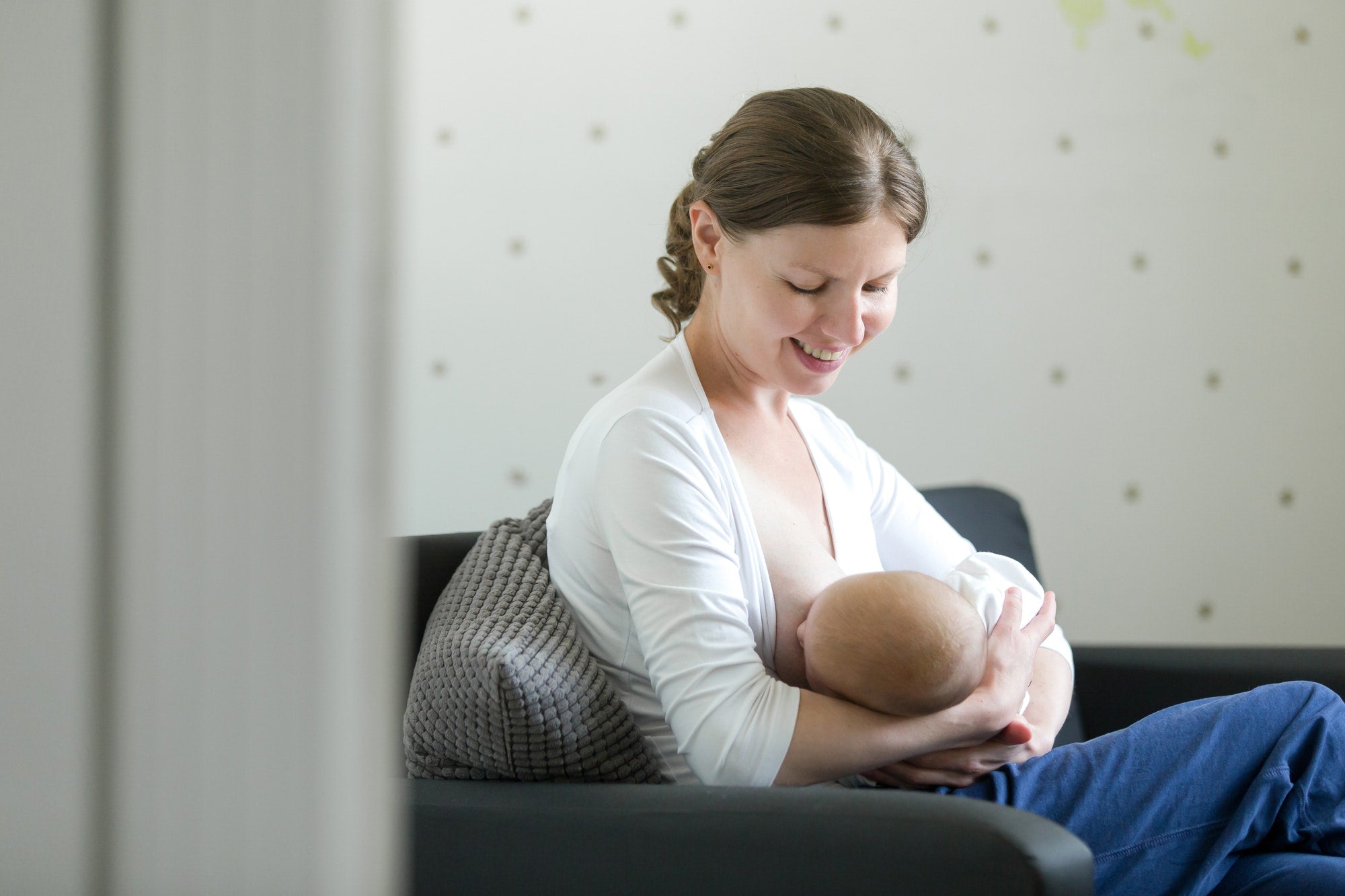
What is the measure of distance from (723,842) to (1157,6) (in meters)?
1.98

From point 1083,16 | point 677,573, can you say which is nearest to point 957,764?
point 677,573

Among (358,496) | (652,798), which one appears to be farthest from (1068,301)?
(358,496)

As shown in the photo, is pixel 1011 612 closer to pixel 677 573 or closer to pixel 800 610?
pixel 800 610

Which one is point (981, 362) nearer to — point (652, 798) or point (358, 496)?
point (652, 798)

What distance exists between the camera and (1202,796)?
3.56 ft

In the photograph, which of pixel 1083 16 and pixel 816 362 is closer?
pixel 816 362

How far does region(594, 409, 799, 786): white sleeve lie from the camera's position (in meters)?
1.00

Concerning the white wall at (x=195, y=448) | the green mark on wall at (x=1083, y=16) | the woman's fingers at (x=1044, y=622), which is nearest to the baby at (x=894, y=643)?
the woman's fingers at (x=1044, y=622)

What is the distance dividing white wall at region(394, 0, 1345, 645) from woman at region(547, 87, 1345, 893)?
71 centimetres

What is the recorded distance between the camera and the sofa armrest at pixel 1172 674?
4.80 ft

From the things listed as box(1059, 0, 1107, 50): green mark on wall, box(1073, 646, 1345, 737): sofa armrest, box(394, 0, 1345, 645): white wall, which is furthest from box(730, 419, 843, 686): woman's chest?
box(1059, 0, 1107, 50): green mark on wall

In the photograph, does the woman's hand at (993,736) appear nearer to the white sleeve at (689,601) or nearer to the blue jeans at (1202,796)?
the blue jeans at (1202,796)

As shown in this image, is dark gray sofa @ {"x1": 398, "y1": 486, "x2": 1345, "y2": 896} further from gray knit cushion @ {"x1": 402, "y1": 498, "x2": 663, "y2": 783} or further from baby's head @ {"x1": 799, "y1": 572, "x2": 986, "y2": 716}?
baby's head @ {"x1": 799, "y1": 572, "x2": 986, "y2": 716}

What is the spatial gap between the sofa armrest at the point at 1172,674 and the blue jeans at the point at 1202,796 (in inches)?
13.7
